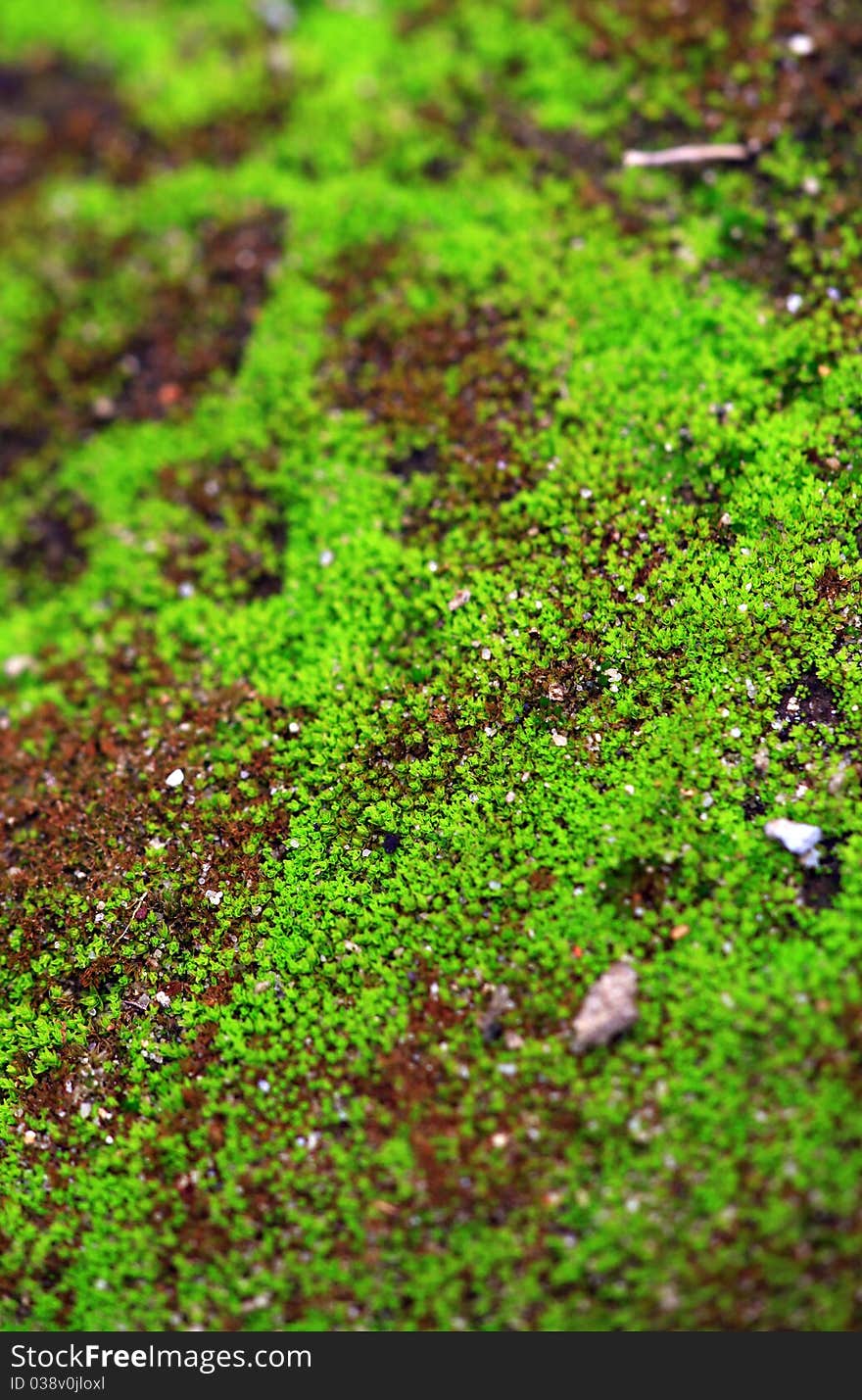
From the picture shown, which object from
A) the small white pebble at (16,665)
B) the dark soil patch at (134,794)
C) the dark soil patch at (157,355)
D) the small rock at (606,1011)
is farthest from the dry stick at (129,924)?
the dark soil patch at (157,355)

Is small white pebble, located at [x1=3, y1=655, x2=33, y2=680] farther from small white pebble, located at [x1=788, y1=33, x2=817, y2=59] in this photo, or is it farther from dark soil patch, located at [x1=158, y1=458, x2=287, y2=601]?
small white pebble, located at [x1=788, y1=33, x2=817, y2=59]

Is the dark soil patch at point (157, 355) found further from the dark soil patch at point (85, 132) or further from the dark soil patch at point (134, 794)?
the dark soil patch at point (134, 794)

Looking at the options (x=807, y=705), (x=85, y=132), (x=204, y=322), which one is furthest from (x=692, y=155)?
(x=85, y=132)

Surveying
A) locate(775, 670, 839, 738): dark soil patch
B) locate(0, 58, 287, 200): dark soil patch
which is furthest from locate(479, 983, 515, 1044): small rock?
locate(0, 58, 287, 200): dark soil patch

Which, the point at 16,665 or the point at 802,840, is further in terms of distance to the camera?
the point at 16,665

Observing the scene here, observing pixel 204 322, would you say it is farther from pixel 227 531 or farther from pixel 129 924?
pixel 129 924
